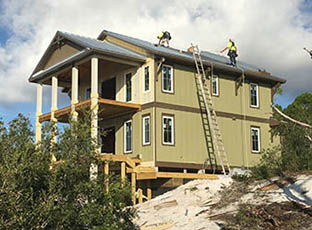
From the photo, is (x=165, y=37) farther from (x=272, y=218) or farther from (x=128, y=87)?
(x=272, y=218)

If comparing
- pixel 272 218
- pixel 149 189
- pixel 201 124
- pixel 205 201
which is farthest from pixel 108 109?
pixel 272 218

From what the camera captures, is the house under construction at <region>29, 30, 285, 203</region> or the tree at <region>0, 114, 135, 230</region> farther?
the house under construction at <region>29, 30, 285, 203</region>

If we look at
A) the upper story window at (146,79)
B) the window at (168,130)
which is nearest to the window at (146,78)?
the upper story window at (146,79)

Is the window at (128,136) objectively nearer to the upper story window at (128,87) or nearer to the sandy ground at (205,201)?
the upper story window at (128,87)

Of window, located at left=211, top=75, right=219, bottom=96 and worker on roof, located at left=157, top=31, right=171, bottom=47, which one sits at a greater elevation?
worker on roof, located at left=157, top=31, right=171, bottom=47

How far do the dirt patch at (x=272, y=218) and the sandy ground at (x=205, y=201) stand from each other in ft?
1.64

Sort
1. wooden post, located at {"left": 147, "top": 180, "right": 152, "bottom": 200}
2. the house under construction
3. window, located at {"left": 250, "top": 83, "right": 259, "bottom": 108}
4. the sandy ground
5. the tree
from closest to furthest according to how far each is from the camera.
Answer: the tree, the sandy ground, wooden post, located at {"left": 147, "top": 180, "right": 152, "bottom": 200}, the house under construction, window, located at {"left": 250, "top": 83, "right": 259, "bottom": 108}

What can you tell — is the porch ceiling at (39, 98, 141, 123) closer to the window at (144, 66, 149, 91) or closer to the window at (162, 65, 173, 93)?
the window at (144, 66, 149, 91)

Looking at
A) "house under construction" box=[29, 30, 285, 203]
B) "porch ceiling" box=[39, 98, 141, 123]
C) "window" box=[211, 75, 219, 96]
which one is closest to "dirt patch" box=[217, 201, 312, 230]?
"house under construction" box=[29, 30, 285, 203]

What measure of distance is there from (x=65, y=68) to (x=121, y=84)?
10.3ft

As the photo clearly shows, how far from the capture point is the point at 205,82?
25.7 m

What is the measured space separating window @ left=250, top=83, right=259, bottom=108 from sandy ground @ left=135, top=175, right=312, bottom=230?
902 cm

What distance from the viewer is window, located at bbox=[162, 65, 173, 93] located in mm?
24141

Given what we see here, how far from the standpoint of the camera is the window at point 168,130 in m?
23.6
